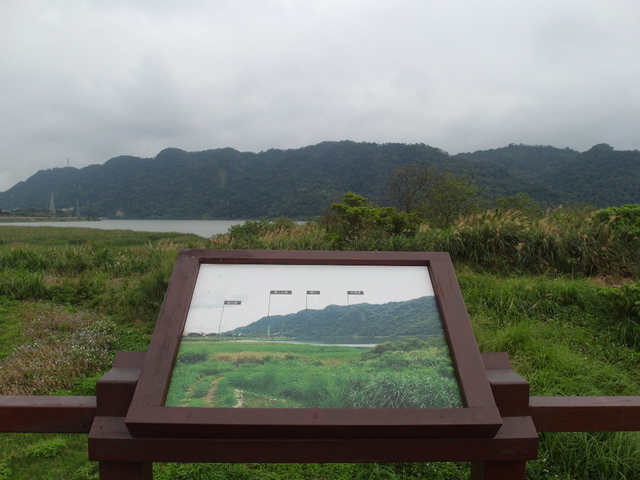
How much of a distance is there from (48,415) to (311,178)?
2974 centimetres

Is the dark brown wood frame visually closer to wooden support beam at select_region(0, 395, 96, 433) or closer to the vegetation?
the vegetation

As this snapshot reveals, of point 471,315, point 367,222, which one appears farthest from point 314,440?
point 367,222

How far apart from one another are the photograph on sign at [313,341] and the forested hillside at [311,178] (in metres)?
17.1

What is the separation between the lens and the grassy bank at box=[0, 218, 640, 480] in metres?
2.62

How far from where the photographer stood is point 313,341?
1604 mm

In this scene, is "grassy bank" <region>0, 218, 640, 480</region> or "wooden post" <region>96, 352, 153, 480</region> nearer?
"wooden post" <region>96, 352, 153, 480</region>

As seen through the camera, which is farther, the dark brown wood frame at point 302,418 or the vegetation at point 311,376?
the vegetation at point 311,376

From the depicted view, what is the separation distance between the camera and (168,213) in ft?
108

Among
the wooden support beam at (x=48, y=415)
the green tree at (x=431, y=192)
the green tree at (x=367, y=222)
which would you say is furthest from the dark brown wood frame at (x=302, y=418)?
the green tree at (x=431, y=192)

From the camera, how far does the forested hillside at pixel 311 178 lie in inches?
971

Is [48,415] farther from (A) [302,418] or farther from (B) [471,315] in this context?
(B) [471,315]

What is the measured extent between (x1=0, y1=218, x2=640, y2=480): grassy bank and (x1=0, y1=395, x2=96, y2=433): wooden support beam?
3.99ft

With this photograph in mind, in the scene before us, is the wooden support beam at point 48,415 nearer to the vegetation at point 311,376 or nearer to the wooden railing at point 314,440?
the wooden railing at point 314,440

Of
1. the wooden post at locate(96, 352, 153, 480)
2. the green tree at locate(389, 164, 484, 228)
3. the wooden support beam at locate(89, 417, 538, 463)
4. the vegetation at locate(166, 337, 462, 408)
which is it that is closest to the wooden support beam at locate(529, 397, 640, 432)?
the wooden support beam at locate(89, 417, 538, 463)
